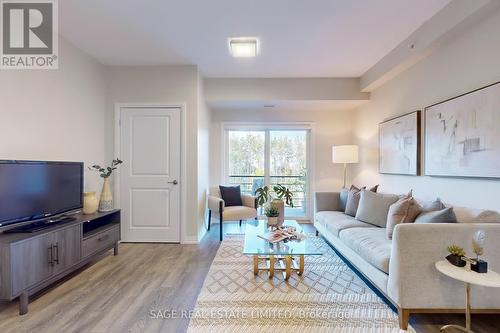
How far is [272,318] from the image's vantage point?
79.5 inches

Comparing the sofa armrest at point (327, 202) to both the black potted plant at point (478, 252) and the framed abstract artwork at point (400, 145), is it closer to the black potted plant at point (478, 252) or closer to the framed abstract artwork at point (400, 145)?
the framed abstract artwork at point (400, 145)

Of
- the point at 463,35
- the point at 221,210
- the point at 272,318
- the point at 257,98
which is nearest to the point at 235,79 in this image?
the point at 257,98

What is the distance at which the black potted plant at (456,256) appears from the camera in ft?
5.62

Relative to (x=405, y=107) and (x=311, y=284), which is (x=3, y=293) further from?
(x=405, y=107)

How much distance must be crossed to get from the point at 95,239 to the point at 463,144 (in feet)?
12.8

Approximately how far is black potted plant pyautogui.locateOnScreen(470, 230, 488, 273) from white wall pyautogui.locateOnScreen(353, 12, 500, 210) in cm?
64

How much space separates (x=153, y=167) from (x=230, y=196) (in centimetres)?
141

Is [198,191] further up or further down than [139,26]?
further down

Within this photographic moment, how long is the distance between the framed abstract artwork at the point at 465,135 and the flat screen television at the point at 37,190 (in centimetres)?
393

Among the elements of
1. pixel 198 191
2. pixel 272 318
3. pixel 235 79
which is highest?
pixel 235 79

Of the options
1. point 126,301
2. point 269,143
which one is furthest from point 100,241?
point 269,143

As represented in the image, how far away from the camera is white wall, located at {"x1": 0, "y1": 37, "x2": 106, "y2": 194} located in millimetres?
2475

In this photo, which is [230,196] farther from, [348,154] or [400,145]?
[400,145]

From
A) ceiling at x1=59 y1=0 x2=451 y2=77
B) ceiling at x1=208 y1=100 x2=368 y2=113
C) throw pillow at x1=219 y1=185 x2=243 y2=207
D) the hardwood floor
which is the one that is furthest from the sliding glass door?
the hardwood floor
